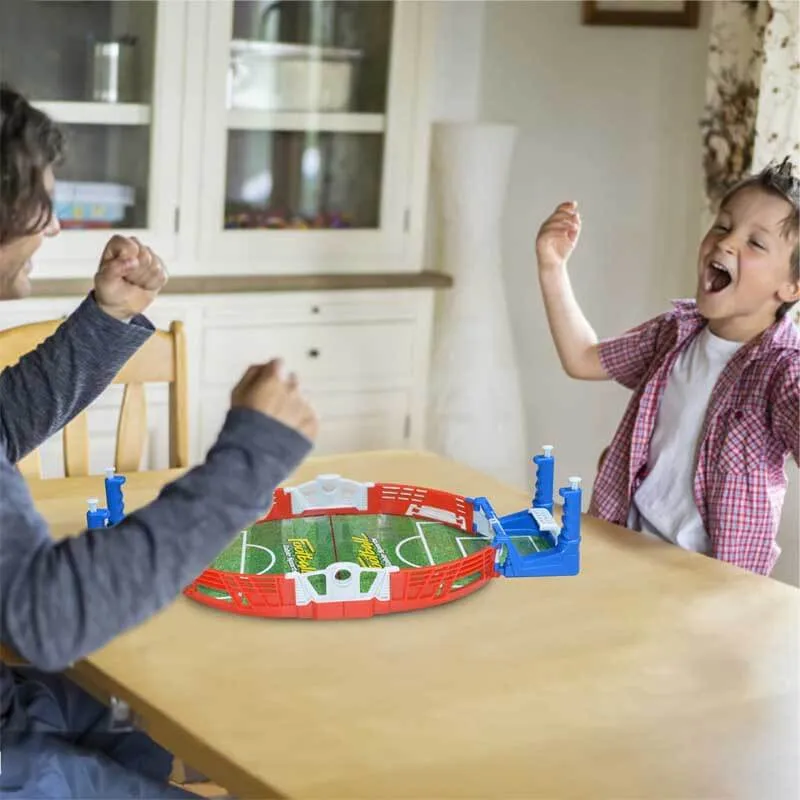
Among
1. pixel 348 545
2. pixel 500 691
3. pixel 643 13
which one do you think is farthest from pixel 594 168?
pixel 500 691

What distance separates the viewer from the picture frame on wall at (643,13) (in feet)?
10.6

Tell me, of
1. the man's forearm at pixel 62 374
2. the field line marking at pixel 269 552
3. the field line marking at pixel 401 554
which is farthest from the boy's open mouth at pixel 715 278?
the man's forearm at pixel 62 374

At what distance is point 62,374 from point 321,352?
1.92m

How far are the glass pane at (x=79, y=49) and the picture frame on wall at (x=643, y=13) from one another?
1.06m

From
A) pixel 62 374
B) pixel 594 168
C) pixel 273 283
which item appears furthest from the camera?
pixel 594 168

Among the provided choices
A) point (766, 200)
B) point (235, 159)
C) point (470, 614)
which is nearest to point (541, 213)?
point (235, 159)

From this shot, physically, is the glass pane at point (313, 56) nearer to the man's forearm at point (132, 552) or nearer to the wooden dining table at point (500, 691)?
the wooden dining table at point (500, 691)

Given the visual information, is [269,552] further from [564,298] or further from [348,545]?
[564,298]

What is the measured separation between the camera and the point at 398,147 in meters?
3.44

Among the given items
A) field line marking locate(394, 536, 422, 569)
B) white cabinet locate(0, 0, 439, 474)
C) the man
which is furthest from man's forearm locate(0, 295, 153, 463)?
white cabinet locate(0, 0, 439, 474)

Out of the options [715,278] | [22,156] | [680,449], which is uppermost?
[22,156]

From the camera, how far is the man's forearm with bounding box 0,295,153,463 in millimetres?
1467

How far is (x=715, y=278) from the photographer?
1.98m

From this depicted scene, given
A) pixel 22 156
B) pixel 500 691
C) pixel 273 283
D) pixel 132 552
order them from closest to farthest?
1. pixel 132 552
2. pixel 22 156
3. pixel 500 691
4. pixel 273 283
